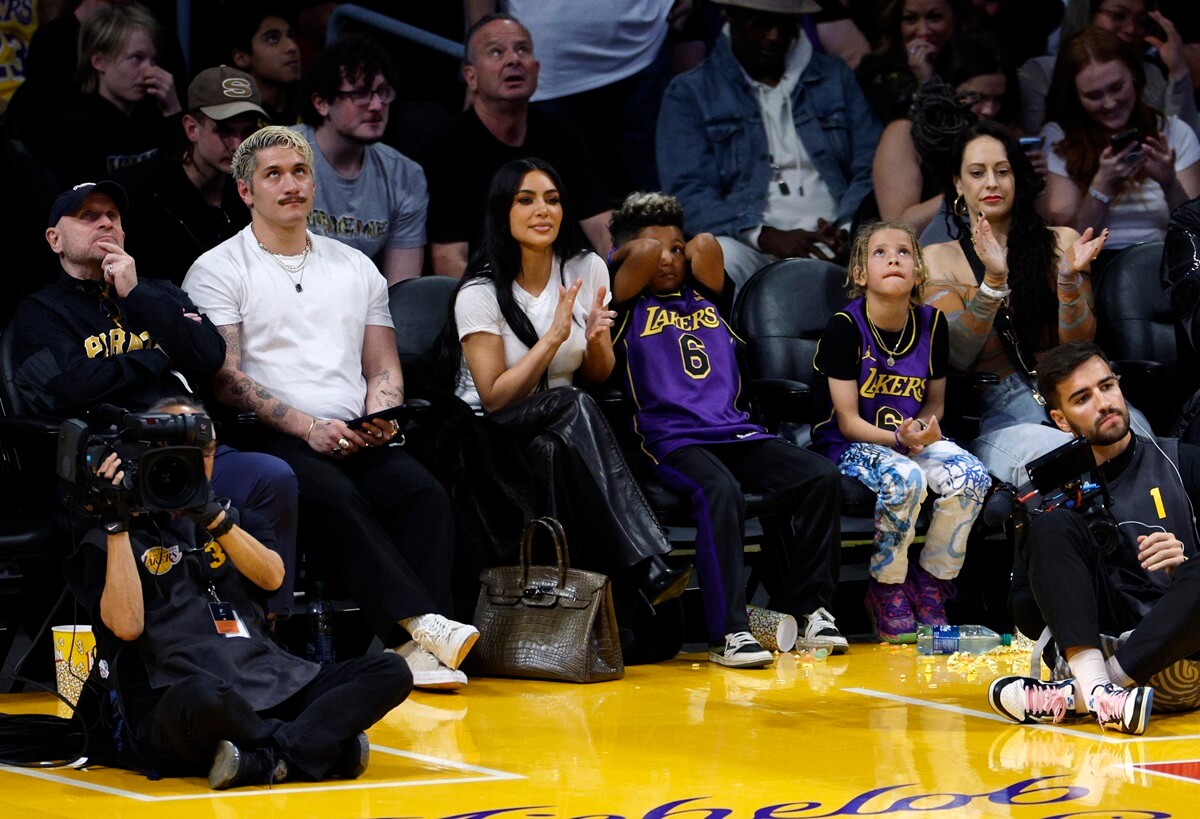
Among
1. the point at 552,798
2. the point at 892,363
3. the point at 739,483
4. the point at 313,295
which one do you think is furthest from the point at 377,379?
the point at 552,798

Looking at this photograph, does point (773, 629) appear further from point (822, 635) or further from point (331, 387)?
point (331, 387)

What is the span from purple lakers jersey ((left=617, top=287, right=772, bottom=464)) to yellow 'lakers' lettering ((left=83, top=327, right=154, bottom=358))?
160 centimetres

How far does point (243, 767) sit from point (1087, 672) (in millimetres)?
1988

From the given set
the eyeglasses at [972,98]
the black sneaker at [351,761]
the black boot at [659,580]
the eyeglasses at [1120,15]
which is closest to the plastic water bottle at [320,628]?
the black boot at [659,580]

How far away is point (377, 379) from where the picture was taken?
5.73m

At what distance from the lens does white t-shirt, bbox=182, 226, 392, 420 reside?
5.52m

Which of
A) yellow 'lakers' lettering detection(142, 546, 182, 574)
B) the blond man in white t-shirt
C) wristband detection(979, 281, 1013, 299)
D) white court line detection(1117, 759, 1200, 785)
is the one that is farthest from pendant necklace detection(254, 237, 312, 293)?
white court line detection(1117, 759, 1200, 785)

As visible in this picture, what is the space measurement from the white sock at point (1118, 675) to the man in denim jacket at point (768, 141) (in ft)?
9.41

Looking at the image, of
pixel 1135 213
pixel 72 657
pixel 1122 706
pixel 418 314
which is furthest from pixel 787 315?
pixel 72 657

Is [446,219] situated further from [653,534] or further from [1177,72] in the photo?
[1177,72]

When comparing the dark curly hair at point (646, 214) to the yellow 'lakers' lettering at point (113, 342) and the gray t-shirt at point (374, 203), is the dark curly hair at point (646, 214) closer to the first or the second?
the gray t-shirt at point (374, 203)

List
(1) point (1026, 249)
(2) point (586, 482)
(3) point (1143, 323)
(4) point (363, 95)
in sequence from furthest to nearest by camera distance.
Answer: (3) point (1143, 323)
(1) point (1026, 249)
(4) point (363, 95)
(2) point (586, 482)

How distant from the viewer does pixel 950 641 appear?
5.88 metres

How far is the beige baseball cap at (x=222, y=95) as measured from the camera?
598 cm
